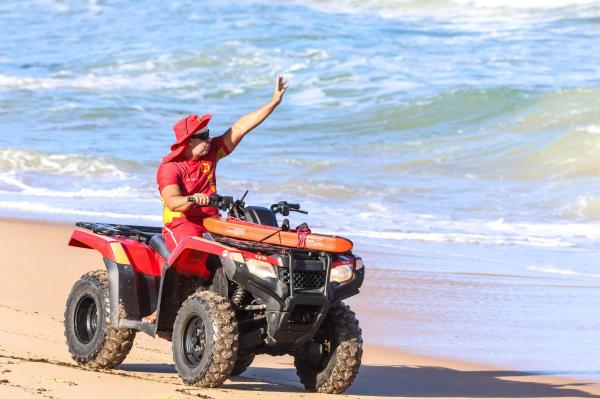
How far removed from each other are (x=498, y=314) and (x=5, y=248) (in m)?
4.36

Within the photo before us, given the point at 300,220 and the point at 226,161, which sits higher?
the point at 226,161

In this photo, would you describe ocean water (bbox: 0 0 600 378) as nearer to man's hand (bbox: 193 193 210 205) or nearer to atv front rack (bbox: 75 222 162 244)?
atv front rack (bbox: 75 222 162 244)

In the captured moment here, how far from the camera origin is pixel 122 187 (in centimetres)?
1684

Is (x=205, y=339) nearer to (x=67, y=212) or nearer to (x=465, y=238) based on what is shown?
(x=465, y=238)

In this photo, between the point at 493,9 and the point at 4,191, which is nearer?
the point at 4,191

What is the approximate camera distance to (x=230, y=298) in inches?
265

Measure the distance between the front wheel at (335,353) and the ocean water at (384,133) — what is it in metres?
1.73

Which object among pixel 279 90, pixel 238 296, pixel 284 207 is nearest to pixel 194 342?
pixel 238 296

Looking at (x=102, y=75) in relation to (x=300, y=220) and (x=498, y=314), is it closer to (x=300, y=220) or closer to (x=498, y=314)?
(x=300, y=220)

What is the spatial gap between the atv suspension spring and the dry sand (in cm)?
46

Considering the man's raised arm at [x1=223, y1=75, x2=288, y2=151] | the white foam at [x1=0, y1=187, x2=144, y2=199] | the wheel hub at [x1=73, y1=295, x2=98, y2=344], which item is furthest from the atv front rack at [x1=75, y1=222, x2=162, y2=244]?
the white foam at [x1=0, y1=187, x2=144, y2=199]

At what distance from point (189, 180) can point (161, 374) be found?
44.7 inches

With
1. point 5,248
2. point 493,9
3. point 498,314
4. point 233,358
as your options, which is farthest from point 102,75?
point 233,358

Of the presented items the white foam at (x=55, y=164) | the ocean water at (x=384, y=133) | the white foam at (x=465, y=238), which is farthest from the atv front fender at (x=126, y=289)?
the white foam at (x=55, y=164)
